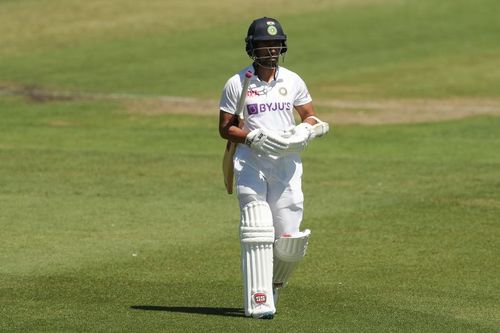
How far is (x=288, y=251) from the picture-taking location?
10008 mm

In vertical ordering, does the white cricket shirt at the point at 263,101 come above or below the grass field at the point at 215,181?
above

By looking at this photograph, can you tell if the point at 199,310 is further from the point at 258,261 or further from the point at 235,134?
the point at 235,134

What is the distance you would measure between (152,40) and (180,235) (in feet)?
78.1

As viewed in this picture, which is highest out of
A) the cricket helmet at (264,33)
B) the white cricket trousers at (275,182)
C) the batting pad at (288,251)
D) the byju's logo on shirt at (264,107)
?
the cricket helmet at (264,33)

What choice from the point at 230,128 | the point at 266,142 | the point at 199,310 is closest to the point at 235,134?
the point at 230,128

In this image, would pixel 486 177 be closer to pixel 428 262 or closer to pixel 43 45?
A: pixel 428 262

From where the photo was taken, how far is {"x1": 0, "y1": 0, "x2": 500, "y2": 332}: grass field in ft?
34.8

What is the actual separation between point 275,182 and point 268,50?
3.42ft

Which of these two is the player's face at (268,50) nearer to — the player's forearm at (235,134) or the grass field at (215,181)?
the player's forearm at (235,134)

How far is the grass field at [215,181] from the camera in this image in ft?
34.8

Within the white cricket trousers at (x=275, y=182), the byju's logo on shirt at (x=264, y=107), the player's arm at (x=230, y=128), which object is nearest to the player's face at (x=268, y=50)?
the byju's logo on shirt at (x=264, y=107)

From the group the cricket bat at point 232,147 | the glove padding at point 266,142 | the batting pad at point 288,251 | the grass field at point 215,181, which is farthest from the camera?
the grass field at point 215,181

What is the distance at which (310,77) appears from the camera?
3197 cm

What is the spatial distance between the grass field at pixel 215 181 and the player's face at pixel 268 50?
2.03 metres
